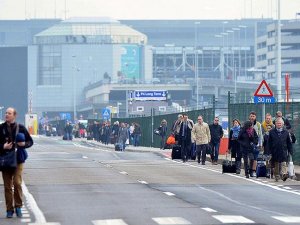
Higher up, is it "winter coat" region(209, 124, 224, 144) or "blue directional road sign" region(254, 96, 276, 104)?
"blue directional road sign" region(254, 96, 276, 104)

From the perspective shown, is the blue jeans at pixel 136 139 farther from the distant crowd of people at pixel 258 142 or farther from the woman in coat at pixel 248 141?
the woman in coat at pixel 248 141

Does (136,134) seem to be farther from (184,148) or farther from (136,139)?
(184,148)

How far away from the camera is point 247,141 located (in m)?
38.3

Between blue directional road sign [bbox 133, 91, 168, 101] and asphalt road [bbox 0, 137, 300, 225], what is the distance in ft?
112

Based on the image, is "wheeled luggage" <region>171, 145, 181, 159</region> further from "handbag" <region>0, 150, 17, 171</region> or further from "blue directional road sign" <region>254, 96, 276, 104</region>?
"handbag" <region>0, 150, 17, 171</region>

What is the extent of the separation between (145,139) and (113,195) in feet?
184

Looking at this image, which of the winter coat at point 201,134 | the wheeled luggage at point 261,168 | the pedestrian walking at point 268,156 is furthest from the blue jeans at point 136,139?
the wheeled luggage at point 261,168

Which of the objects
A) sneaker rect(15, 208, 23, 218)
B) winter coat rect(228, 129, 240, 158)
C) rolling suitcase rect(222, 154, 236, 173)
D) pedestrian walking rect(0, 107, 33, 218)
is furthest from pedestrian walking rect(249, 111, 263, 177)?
sneaker rect(15, 208, 23, 218)

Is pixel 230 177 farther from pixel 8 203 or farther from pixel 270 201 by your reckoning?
pixel 8 203

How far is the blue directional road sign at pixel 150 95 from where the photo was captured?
77.4 metres

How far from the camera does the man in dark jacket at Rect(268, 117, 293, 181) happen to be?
35.9 m

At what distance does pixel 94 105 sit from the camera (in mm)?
198750

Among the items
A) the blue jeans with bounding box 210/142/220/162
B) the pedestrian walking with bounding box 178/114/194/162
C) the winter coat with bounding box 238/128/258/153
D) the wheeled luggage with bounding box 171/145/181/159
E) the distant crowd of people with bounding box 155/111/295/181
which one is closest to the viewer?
the distant crowd of people with bounding box 155/111/295/181

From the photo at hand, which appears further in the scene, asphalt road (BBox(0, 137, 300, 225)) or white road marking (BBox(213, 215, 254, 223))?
asphalt road (BBox(0, 137, 300, 225))
